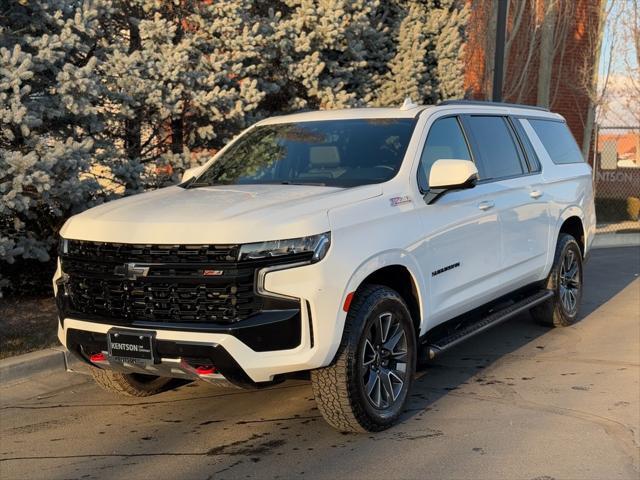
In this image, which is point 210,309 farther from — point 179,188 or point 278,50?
point 278,50

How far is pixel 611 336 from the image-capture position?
23.6 feet

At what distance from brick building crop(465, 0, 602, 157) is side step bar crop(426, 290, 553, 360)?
630 cm

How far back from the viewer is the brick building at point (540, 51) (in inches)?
628

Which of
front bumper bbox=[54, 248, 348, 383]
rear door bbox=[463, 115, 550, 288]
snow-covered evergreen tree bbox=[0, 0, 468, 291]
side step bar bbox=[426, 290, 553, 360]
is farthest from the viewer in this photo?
snow-covered evergreen tree bbox=[0, 0, 468, 291]

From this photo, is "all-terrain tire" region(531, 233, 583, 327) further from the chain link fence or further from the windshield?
the chain link fence

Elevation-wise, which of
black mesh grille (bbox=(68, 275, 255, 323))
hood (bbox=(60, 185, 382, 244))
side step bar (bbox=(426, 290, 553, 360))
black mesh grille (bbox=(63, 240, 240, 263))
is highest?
hood (bbox=(60, 185, 382, 244))

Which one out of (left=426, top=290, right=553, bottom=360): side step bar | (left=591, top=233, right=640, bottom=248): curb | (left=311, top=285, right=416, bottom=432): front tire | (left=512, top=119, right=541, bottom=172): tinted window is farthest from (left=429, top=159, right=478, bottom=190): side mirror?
(left=591, top=233, right=640, bottom=248): curb

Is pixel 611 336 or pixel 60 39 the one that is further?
pixel 611 336

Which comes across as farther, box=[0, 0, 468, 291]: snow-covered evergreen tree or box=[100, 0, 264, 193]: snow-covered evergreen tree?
box=[100, 0, 264, 193]: snow-covered evergreen tree

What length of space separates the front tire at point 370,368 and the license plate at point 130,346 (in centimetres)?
92

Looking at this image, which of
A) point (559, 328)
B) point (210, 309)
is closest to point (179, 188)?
point (210, 309)

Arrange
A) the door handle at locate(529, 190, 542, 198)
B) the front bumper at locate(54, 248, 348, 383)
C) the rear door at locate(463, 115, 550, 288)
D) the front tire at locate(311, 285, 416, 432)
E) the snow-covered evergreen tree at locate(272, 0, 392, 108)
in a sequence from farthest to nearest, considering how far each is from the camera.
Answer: the snow-covered evergreen tree at locate(272, 0, 392, 108) < the door handle at locate(529, 190, 542, 198) < the rear door at locate(463, 115, 550, 288) < the front tire at locate(311, 285, 416, 432) < the front bumper at locate(54, 248, 348, 383)

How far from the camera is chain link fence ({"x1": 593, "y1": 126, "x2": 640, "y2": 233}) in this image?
17045 millimetres

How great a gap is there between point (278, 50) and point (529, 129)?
3575 millimetres
